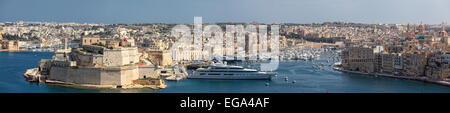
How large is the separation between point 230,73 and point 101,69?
13.0 ft

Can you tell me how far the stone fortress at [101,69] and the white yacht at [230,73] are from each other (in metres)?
2.00

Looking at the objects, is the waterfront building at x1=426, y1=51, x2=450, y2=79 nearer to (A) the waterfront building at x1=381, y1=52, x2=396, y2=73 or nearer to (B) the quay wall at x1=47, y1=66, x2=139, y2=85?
(A) the waterfront building at x1=381, y1=52, x2=396, y2=73

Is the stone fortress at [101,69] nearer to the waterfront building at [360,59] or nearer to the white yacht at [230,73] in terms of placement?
the white yacht at [230,73]

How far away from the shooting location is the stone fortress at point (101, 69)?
1137cm

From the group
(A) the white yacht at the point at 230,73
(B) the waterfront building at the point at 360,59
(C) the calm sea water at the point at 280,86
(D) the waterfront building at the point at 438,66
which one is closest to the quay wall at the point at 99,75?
(C) the calm sea water at the point at 280,86

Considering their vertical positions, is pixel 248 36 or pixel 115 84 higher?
pixel 248 36

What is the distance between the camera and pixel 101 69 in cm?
1140

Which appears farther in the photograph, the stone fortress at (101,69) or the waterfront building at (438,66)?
the waterfront building at (438,66)

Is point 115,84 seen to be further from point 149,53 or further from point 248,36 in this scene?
point 248,36

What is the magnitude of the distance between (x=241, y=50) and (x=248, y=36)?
549 centimetres

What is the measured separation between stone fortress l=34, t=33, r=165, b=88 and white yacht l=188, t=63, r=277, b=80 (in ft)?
6.56

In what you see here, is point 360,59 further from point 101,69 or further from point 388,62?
point 101,69

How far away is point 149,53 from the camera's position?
17891 mm
